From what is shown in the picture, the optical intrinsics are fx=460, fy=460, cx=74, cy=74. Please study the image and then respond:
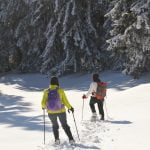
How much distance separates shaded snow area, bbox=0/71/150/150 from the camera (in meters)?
11.3

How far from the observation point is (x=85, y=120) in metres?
14.8

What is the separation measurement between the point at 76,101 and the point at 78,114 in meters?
3.74

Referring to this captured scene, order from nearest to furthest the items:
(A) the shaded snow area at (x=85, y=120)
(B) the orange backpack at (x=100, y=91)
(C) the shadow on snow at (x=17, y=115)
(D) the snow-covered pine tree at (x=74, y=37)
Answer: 1. (A) the shaded snow area at (x=85, y=120)
2. (B) the orange backpack at (x=100, y=91)
3. (C) the shadow on snow at (x=17, y=115)
4. (D) the snow-covered pine tree at (x=74, y=37)

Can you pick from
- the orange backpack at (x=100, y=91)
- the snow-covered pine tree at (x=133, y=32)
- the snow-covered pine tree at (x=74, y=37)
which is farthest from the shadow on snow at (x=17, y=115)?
the snow-covered pine tree at (x=74, y=37)

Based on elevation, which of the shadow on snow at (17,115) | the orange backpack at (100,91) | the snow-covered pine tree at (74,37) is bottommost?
the shadow on snow at (17,115)

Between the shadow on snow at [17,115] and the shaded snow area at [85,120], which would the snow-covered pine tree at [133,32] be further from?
the shadow on snow at [17,115]

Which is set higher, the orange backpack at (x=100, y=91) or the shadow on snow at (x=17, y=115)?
the orange backpack at (x=100, y=91)

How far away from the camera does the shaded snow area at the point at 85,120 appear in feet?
37.1

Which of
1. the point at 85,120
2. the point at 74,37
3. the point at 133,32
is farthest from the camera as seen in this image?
the point at 74,37

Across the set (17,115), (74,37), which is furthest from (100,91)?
(74,37)

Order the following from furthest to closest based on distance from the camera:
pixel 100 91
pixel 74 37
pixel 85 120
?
pixel 74 37 → pixel 85 120 → pixel 100 91

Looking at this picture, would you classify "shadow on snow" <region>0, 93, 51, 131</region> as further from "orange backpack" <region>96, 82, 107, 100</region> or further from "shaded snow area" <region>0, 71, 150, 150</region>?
"orange backpack" <region>96, 82, 107, 100</region>

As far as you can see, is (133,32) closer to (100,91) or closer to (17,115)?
(17,115)

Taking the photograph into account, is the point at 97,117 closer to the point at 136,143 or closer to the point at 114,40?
the point at 136,143
